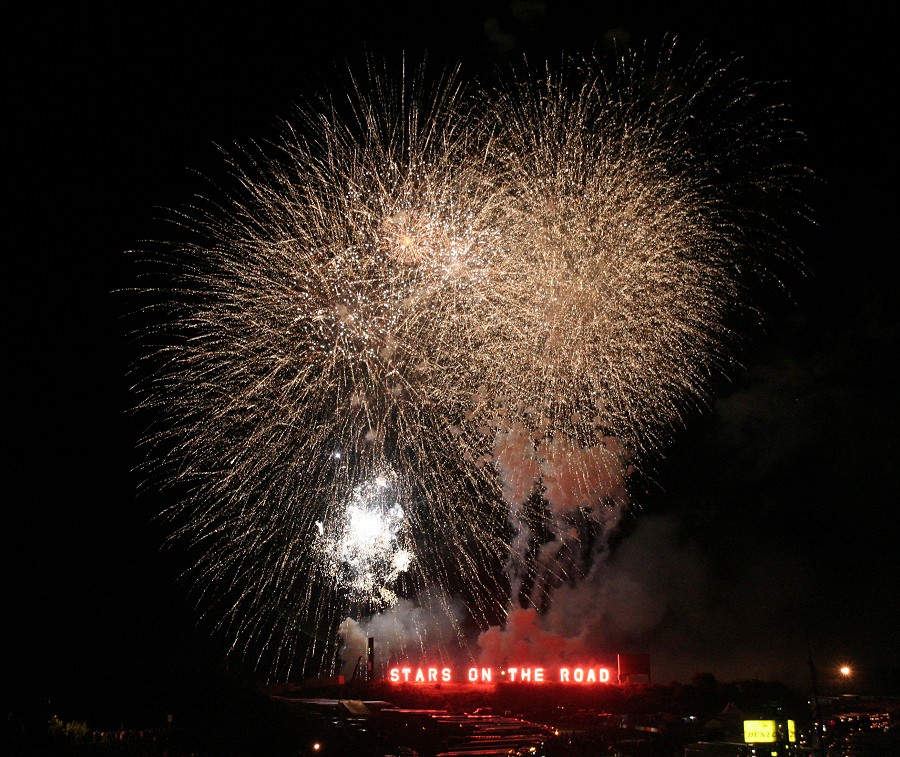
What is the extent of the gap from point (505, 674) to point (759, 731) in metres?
32.4

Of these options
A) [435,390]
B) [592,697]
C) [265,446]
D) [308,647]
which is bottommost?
[592,697]

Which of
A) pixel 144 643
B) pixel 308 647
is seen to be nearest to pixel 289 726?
pixel 144 643

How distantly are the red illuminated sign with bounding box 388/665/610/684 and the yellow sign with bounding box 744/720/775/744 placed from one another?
2931cm

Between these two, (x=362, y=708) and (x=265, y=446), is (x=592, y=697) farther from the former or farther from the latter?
(x=265, y=446)

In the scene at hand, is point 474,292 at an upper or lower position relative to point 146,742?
upper

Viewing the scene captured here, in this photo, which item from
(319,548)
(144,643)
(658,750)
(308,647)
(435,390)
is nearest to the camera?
(435,390)

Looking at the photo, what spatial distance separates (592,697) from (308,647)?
1909 cm

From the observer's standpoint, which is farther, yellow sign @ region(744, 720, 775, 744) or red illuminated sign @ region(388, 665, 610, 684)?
red illuminated sign @ region(388, 665, 610, 684)

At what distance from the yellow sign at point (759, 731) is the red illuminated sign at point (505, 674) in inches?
1154

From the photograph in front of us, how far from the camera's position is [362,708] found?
84.7ft

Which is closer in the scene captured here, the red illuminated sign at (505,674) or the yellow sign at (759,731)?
the yellow sign at (759,731)

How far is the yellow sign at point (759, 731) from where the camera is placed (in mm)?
23219

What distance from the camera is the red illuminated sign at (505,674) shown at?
52.0 metres

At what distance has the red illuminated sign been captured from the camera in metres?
52.0
